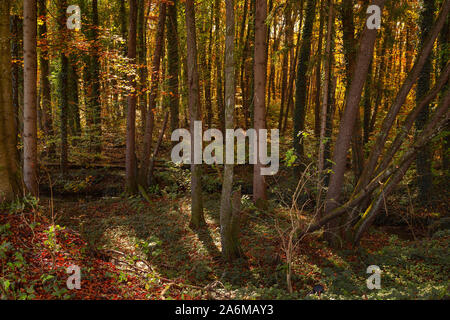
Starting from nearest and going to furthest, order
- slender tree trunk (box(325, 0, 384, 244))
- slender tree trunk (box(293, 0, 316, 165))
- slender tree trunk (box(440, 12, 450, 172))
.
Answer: slender tree trunk (box(325, 0, 384, 244)) → slender tree trunk (box(440, 12, 450, 172)) → slender tree trunk (box(293, 0, 316, 165))

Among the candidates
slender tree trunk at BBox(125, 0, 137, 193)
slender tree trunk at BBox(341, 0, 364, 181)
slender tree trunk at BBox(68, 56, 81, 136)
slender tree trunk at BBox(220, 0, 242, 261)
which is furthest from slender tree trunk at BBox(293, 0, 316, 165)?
slender tree trunk at BBox(68, 56, 81, 136)

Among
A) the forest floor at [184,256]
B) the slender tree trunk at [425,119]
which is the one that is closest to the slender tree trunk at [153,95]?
the forest floor at [184,256]

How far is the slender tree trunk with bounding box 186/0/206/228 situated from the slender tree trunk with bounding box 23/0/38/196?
13.0 ft

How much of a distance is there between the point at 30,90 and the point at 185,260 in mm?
5930

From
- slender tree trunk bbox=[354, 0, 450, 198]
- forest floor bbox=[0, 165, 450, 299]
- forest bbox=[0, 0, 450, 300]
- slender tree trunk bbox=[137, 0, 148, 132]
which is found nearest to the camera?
forest floor bbox=[0, 165, 450, 299]

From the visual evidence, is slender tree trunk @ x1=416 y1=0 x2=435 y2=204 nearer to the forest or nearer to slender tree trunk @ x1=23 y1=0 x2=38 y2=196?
the forest

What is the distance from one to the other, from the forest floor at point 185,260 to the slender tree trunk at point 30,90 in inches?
43.3

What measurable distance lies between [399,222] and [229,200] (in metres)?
7.47

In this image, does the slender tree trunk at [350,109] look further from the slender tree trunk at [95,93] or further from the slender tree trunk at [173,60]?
the slender tree trunk at [95,93]

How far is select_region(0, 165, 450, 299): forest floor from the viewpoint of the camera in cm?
488

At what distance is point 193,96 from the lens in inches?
346

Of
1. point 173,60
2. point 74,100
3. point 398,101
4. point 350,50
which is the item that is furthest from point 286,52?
point 74,100

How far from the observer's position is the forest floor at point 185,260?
4.88 meters
